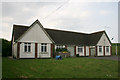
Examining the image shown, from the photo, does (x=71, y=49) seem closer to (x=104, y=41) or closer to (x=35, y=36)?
(x=35, y=36)

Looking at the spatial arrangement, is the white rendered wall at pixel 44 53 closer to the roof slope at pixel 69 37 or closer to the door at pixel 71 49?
the roof slope at pixel 69 37

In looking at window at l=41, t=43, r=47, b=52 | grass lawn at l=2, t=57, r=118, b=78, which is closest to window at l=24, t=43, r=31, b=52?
window at l=41, t=43, r=47, b=52

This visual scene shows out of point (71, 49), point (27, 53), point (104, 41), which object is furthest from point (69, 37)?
point (27, 53)

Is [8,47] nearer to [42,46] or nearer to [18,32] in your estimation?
[18,32]

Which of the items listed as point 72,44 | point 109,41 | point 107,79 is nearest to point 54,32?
point 72,44

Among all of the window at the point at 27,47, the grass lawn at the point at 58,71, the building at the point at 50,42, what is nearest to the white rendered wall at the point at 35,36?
the building at the point at 50,42

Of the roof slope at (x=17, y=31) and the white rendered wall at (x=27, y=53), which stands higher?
the roof slope at (x=17, y=31)

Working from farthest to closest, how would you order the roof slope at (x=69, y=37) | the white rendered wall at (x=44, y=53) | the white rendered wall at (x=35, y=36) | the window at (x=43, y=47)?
the roof slope at (x=69, y=37), the window at (x=43, y=47), the white rendered wall at (x=44, y=53), the white rendered wall at (x=35, y=36)

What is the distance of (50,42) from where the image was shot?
2370cm

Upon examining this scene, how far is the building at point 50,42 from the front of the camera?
839 inches

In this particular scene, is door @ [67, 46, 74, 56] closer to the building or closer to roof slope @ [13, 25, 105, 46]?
the building

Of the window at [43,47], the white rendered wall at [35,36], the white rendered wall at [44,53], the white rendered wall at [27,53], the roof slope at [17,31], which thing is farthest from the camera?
the window at [43,47]

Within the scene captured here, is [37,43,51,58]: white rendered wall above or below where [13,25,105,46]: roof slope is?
below

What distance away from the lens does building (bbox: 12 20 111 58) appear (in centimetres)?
2131
